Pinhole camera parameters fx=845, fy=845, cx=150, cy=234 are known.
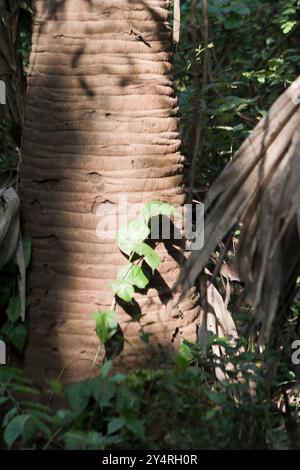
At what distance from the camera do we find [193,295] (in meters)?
4.58

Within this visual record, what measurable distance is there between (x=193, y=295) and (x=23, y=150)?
1.20 meters

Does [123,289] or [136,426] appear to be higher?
[123,289]

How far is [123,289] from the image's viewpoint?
166 inches

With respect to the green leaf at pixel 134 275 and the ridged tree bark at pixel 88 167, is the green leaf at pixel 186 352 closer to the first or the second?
the ridged tree bark at pixel 88 167

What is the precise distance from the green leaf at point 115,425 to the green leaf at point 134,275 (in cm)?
76

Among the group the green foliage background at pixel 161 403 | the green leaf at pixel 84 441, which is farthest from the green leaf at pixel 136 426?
the green leaf at pixel 84 441

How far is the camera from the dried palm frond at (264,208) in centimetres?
351

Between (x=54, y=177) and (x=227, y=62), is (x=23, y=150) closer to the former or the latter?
(x=54, y=177)

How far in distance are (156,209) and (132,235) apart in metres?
Result: 0.18

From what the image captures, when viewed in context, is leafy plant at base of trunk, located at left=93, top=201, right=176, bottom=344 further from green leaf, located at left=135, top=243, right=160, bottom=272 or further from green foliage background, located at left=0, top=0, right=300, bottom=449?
green foliage background, located at left=0, top=0, right=300, bottom=449

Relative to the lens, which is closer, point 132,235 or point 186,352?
point 132,235

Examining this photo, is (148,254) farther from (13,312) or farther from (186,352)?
(13,312)

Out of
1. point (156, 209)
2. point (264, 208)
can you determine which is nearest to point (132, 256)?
point (156, 209)
